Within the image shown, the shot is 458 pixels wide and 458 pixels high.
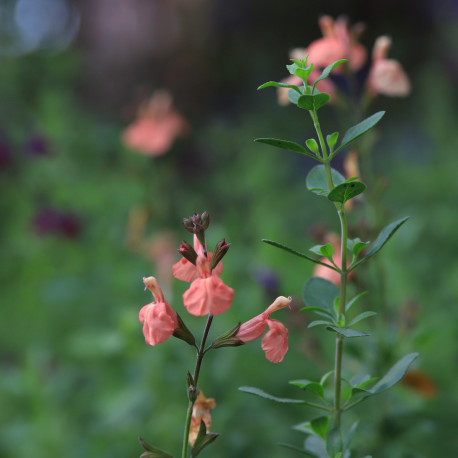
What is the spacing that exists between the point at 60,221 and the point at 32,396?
67cm

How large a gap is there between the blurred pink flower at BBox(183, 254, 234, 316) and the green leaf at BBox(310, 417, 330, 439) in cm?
16

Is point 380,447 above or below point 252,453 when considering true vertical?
below

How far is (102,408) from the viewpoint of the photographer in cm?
140

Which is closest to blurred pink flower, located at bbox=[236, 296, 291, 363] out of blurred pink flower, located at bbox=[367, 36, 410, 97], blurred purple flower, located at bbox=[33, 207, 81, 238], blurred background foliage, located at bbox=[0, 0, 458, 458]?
blurred background foliage, located at bbox=[0, 0, 458, 458]

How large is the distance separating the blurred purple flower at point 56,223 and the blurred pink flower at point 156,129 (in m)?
0.32

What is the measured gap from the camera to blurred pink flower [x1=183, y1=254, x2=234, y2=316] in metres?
0.50

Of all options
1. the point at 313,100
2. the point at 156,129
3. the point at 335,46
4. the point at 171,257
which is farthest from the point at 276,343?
the point at 156,129

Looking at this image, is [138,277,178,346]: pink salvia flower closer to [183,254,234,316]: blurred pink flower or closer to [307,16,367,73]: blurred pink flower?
[183,254,234,316]: blurred pink flower

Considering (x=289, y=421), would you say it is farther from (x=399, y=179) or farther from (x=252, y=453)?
(x=399, y=179)

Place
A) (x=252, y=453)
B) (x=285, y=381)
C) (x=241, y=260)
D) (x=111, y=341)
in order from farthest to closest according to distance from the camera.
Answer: (x=241, y=260)
(x=285, y=381)
(x=111, y=341)
(x=252, y=453)

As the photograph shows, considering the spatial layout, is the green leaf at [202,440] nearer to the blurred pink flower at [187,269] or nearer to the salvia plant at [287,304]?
the salvia plant at [287,304]

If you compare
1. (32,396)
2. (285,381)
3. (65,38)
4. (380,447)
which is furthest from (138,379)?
(65,38)

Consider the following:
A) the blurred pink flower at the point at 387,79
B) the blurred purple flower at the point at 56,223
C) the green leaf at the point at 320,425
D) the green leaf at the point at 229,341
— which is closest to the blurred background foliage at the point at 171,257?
the blurred purple flower at the point at 56,223

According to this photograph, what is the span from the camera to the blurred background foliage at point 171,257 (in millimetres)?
1299
